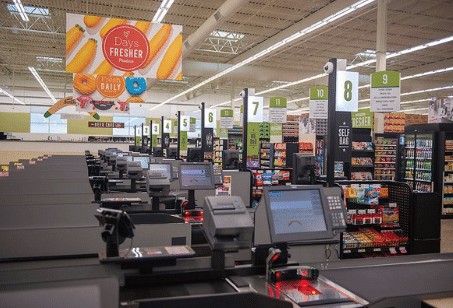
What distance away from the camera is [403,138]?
11562mm

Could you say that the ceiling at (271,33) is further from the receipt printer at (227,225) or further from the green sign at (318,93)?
the receipt printer at (227,225)

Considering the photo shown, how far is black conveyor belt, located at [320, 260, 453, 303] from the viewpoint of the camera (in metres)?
2.79

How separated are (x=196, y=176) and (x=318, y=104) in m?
6.43

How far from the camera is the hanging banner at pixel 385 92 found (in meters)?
8.92

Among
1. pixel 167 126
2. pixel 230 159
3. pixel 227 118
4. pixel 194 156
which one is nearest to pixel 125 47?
pixel 230 159

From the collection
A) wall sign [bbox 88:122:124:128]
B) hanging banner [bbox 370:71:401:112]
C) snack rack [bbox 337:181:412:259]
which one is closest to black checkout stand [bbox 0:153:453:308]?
snack rack [bbox 337:181:412:259]

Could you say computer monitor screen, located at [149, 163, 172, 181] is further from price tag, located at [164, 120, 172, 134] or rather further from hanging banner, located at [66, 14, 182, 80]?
price tag, located at [164, 120, 172, 134]

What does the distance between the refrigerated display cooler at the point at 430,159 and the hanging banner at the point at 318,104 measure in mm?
2494

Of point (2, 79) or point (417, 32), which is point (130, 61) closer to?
point (417, 32)

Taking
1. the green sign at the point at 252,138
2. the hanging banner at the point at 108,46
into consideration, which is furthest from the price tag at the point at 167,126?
the hanging banner at the point at 108,46

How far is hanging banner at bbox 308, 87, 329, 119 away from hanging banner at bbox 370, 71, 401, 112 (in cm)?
186

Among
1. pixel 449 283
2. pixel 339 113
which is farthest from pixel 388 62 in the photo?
pixel 449 283

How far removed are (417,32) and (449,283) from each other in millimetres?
14182

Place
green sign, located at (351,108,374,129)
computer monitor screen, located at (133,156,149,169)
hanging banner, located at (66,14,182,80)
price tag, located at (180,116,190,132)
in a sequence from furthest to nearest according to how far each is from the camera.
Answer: price tag, located at (180,116,190,132) → green sign, located at (351,108,374,129) → computer monitor screen, located at (133,156,149,169) → hanging banner, located at (66,14,182,80)
